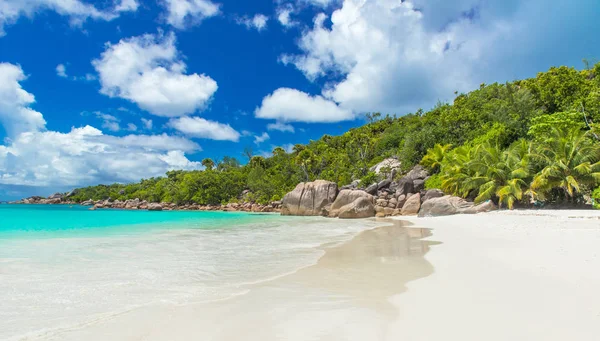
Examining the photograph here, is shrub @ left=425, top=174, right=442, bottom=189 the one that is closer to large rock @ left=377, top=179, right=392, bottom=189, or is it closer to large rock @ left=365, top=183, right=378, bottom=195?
large rock @ left=377, top=179, right=392, bottom=189

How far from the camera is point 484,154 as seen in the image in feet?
73.8

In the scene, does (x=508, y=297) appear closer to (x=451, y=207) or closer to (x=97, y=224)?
(x=451, y=207)

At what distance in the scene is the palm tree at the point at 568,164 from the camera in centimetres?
1734

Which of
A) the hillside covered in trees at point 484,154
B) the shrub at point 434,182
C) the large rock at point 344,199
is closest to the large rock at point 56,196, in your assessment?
the hillside covered in trees at point 484,154

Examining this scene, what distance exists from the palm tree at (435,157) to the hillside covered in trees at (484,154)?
0.10m

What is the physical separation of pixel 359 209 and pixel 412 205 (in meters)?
4.50

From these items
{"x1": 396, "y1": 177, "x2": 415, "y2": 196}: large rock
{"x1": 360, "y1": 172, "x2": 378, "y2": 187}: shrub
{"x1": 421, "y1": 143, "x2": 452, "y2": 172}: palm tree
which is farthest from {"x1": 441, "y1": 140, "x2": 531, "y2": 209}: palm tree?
{"x1": 360, "y1": 172, "x2": 378, "y2": 187}: shrub

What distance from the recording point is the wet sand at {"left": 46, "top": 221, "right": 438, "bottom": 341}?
341cm

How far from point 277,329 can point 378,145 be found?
51.3 m

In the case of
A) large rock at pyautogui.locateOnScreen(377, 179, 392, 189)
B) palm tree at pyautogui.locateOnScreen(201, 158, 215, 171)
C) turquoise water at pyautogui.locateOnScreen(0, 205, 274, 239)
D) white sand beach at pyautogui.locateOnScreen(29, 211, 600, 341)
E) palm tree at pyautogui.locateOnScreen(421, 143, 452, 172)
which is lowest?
turquoise water at pyautogui.locateOnScreen(0, 205, 274, 239)

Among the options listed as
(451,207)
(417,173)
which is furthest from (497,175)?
(417,173)

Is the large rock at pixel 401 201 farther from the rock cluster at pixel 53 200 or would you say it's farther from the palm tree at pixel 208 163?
the rock cluster at pixel 53 200

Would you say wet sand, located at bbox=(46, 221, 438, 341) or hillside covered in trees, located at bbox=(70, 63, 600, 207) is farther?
hillside covered in trees, located at bbox=(70, 63, 600, 207)

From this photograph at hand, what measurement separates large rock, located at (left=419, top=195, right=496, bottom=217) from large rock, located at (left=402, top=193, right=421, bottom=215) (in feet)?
11.0
